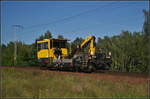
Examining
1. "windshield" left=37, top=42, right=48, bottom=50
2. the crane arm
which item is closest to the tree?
the crane arm

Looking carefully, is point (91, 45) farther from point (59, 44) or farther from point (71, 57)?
point (59, 44)

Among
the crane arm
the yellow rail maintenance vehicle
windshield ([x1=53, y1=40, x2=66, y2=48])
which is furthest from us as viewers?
windshield ([x1=53, y1=40, x2=66, y2=48])

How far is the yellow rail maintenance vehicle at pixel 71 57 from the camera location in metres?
19.6

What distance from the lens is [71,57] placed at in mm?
21953

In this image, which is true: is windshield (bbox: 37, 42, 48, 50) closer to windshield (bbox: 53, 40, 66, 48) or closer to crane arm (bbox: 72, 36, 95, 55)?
windshield (bbox: 53, 40, 66, 48)

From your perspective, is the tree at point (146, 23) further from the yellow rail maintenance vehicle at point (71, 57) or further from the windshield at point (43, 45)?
the windshield at point (43, 45)

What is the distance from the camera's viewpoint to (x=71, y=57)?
22.0m

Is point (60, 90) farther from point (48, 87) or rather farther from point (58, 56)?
point (58, 56)

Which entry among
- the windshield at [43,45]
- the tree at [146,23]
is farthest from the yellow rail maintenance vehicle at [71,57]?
the tree at [146,23]

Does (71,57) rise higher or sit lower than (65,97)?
higher

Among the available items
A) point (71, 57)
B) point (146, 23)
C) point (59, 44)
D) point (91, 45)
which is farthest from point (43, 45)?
point (146, 23)

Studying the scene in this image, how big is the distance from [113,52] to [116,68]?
97.4 inches

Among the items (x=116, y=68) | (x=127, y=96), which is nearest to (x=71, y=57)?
(x=116, y=68)

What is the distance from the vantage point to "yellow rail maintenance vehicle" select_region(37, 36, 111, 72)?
64.4 feet
